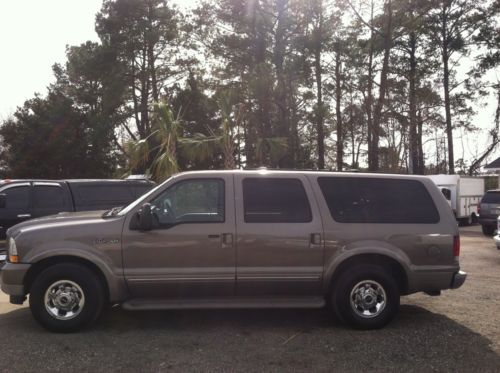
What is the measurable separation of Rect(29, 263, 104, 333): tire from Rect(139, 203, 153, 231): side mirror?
2.69 feet

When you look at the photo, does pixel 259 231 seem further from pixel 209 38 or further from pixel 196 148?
pixel 209 38

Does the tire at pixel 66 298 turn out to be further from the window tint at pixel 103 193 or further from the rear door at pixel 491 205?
the rear door at pixel 491 205

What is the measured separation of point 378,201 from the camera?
5812 mm

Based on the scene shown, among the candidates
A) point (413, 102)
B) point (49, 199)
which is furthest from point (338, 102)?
point (49, 199)

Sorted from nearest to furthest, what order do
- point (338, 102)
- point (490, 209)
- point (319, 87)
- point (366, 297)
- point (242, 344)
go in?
point (242, 344), point (366, 297), point (490, 209), point (319, 87), point (338, 102)

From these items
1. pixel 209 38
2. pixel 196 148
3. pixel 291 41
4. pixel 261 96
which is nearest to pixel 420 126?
pixel 291 41

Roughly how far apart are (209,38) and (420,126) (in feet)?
49.8

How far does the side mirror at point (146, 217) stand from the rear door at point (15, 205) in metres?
6.19

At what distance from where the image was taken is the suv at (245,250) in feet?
17.6

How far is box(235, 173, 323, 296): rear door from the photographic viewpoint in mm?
5473

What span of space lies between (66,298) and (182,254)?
1.37 meters

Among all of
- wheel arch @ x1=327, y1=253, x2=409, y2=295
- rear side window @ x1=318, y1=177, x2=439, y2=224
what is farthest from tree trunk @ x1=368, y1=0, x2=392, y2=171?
wheel arch @ x1=327, y1=253, x2=409, y2=295

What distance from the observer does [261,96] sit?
25.6 meters

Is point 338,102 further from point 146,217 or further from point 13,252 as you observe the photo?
point 13,252
